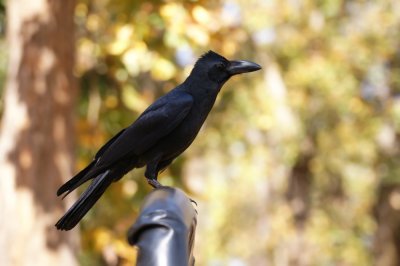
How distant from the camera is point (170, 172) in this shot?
11688 millimetres

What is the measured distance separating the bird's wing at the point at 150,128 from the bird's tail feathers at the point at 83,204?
0.17 m

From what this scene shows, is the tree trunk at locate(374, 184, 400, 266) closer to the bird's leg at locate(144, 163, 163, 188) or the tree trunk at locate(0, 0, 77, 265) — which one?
the tree trunk at locate(0, 0, 77, 265)

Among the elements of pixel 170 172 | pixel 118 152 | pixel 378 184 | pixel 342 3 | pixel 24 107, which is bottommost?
pixel 118 152

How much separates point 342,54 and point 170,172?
12743mm

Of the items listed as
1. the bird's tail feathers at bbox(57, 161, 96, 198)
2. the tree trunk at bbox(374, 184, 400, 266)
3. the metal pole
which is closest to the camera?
the metal pole

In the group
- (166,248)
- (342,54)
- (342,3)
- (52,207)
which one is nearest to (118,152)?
(166,248)

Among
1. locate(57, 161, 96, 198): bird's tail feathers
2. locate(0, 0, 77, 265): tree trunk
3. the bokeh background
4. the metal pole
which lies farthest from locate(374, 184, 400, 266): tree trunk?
the metal pole

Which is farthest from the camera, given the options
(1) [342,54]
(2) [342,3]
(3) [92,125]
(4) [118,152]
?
(1) [342,54]

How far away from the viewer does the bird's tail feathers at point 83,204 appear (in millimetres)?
3414

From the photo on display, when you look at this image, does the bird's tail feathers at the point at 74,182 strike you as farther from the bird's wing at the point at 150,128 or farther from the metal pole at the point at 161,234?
the metal pole at the point at 161,234

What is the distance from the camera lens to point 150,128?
160 inches

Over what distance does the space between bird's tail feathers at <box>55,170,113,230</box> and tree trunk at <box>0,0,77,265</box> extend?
4.90 meters

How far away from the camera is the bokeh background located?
902 centimetres

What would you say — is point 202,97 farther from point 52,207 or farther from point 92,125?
point 92,125
